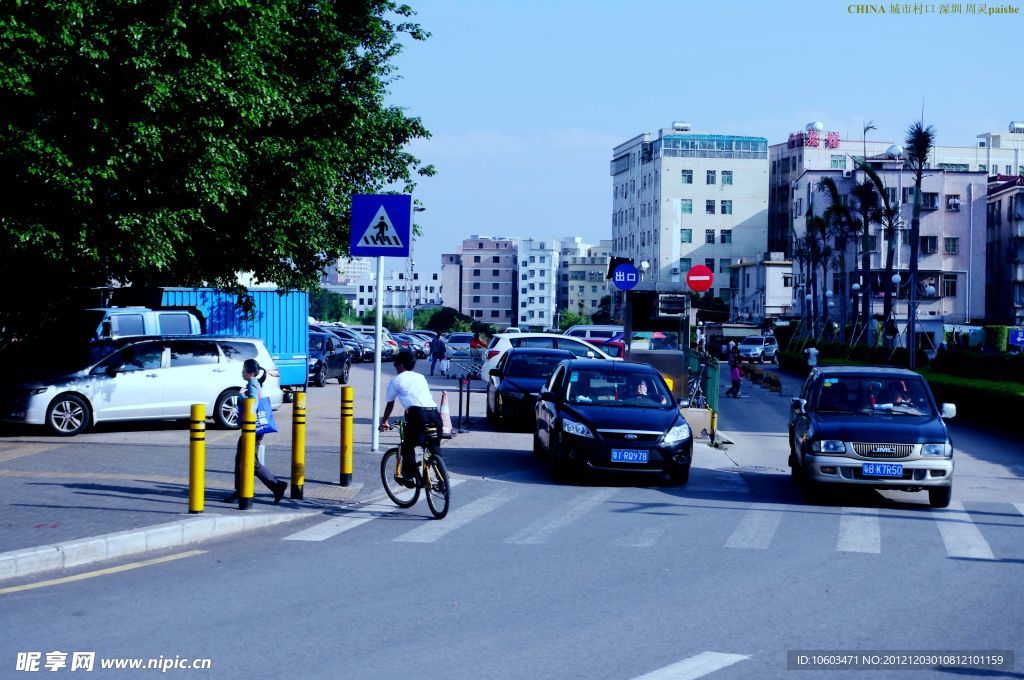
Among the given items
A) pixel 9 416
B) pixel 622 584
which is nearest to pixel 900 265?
pixel 9 416

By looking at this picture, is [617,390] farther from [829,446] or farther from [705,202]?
[705,202]

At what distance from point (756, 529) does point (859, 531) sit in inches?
41.8

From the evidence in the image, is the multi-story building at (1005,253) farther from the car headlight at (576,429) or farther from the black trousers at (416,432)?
the black trousers at (416,432)

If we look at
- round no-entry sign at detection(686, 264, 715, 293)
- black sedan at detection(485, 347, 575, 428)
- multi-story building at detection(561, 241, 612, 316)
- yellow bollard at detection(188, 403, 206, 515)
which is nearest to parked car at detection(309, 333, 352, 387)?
black sedan at detection(485, 347, 575, 428)

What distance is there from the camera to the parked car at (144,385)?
64.1 ft

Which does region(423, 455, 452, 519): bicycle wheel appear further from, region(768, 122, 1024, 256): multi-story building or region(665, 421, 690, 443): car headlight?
region(768, 122, 1024, 256): multi-story building

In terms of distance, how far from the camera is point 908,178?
292 ft

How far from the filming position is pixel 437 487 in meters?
12.3

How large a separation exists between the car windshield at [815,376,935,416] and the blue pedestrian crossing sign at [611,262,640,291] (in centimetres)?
709

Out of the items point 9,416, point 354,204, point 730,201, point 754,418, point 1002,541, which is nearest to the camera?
point 1002,541

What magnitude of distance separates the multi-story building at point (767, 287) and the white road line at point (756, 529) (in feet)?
309

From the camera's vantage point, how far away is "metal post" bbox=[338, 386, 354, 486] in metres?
14.1

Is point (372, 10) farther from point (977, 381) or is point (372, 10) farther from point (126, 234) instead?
point (977, 381)

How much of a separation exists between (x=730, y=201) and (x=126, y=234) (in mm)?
102457
